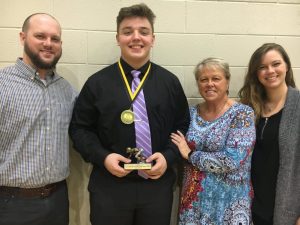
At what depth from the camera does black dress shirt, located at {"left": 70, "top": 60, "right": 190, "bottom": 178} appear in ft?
6.02

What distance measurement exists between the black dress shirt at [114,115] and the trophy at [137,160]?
6cm

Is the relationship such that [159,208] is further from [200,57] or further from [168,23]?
[168,23]

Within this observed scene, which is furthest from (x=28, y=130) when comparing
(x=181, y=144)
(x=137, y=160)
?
(x=181, y=144)

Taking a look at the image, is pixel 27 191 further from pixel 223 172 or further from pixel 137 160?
pixel 223 172

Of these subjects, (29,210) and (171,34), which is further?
(171,34)

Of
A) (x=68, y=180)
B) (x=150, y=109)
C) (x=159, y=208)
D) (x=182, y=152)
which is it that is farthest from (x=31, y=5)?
(x=159, y=208)

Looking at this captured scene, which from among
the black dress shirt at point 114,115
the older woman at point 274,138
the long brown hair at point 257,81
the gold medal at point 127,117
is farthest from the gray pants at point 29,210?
the long brown hair at point 257,81

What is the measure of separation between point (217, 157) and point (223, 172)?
0.11 m

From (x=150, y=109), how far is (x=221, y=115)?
443 mm

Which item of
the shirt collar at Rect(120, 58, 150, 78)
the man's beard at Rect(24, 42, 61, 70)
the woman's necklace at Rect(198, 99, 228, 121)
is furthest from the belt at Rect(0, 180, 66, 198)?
the woman's necklace at Rect(198, 99, 228, 121)

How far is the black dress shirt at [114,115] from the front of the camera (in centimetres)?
183

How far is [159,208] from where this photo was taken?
189 centimetres

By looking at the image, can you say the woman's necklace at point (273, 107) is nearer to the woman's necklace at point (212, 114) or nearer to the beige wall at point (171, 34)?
the woman's necklace at point (212, 114)

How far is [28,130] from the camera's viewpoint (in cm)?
172
